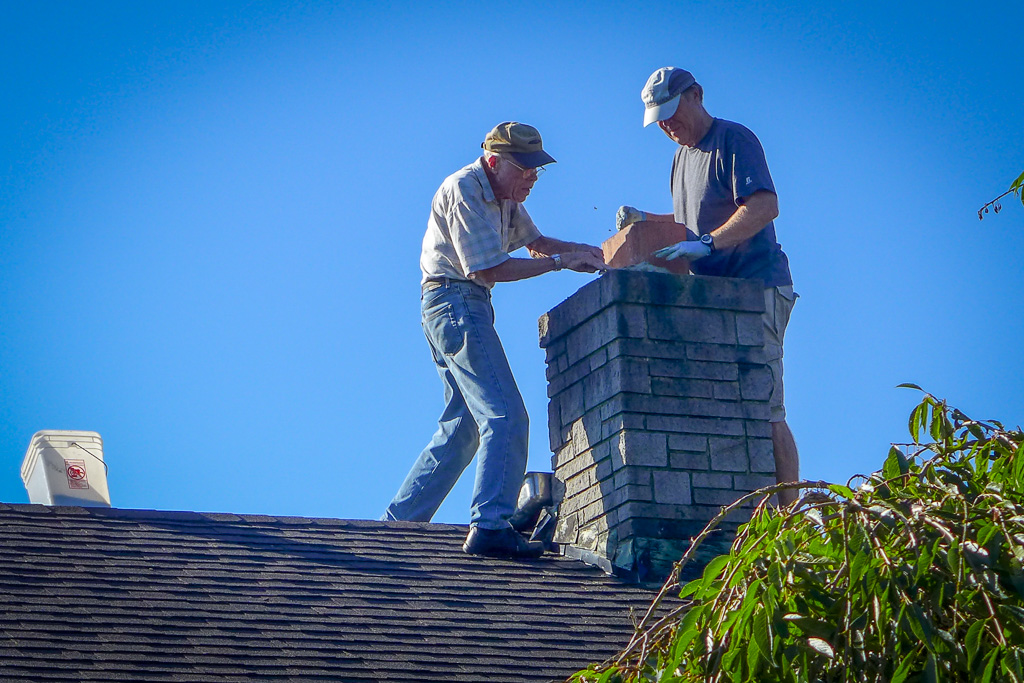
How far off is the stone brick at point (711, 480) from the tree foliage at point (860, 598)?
103 inches

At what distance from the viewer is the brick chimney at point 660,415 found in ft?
19.4

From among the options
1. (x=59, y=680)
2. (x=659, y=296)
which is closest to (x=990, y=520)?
(x=59, y=680)

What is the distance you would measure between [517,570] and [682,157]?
2.07 meters

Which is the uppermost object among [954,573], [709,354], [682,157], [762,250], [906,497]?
[682,157]

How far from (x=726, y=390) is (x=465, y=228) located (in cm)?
126

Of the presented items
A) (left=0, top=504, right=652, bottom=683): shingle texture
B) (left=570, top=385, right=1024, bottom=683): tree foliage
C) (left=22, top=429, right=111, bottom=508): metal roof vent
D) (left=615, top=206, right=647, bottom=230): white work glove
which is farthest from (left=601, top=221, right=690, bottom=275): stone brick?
(left=570, top=385, right=1024, bottom=683): tree foliage

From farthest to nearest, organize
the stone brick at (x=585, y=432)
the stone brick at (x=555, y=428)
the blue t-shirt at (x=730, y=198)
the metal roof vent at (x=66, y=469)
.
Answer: the metal roof vent at (x=66, y=469) → the stone brick at (x=555, y=428) → the blue t-shirt at (x=730, y=198) → the stone brick at (x=585, y=432)

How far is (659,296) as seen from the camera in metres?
6.16

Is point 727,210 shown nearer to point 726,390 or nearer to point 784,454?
point 726,390

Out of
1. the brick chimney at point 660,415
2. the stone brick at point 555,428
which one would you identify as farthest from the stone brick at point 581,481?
the stone brick at point 555,428

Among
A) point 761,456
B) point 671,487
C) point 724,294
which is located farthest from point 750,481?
point 724,294

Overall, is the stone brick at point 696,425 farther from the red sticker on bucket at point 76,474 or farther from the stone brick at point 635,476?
the red sticker on bucket at point 76,474

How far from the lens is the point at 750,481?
239 inches

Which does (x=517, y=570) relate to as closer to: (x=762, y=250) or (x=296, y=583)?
(x=296, y=583)
